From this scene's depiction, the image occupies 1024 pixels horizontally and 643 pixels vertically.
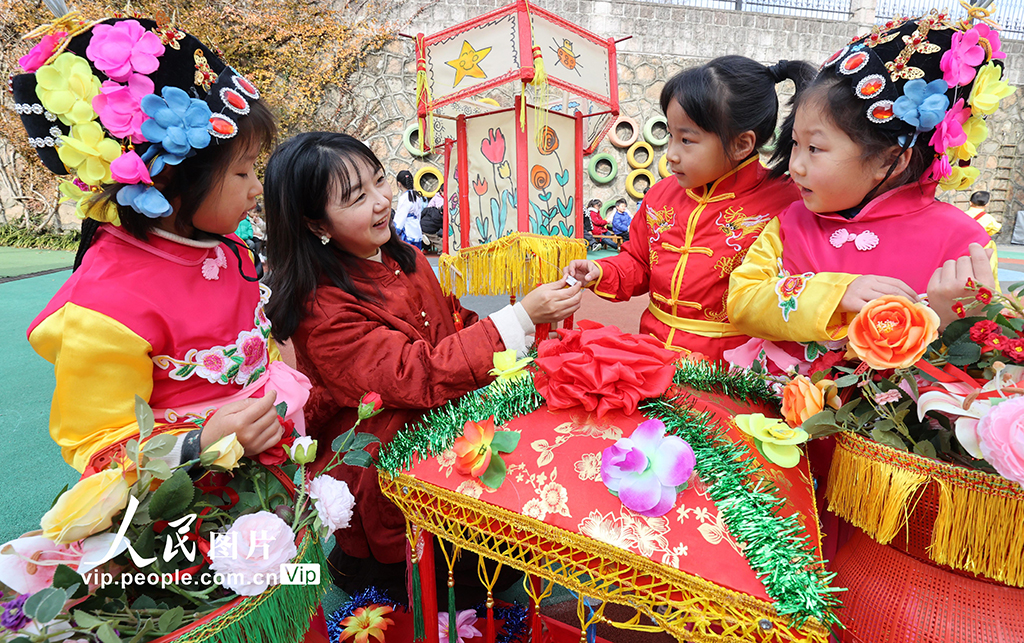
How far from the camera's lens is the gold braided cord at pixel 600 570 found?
2.44 feet

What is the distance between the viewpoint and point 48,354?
108 cm

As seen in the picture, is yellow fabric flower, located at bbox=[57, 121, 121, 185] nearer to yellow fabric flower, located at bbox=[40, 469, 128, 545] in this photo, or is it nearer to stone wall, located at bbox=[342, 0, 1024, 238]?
yellow fabric flower, located at bbox=[40, 469, 128, 545]

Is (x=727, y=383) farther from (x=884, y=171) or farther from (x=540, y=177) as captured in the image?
(x=540, y=177)

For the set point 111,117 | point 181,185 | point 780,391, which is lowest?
point 780,391

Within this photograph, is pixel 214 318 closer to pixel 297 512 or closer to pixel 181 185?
pixel 181 185

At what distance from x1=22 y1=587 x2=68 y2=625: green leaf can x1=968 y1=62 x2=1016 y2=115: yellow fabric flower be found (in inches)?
66.8

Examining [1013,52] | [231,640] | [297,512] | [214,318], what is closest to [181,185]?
[214,318]

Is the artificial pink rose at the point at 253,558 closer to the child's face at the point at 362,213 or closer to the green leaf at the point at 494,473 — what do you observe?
the green leaf at the point at 494,473

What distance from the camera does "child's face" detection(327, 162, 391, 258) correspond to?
1400mm

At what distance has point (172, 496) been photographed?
79cm

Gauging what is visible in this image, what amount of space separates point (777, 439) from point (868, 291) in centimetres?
37

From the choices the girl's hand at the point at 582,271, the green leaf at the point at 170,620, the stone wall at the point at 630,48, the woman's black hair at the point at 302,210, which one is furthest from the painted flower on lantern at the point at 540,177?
the stone wall at the point at 630,48

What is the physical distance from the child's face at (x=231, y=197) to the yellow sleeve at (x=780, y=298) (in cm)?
114

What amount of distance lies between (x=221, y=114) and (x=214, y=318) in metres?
0.44
